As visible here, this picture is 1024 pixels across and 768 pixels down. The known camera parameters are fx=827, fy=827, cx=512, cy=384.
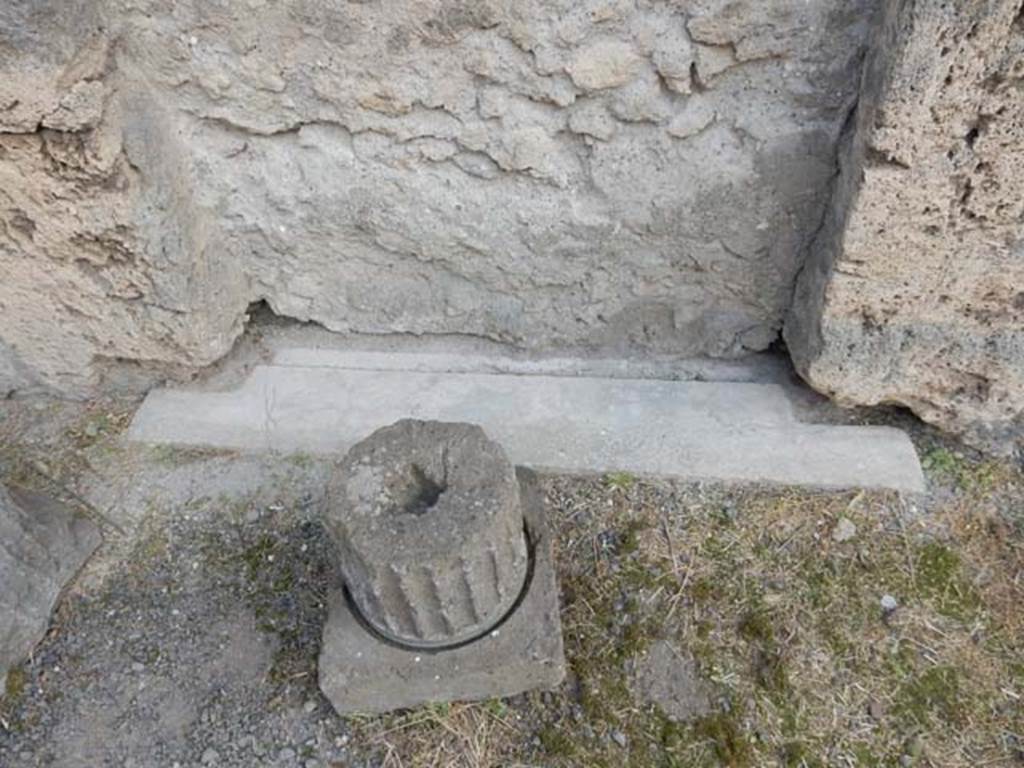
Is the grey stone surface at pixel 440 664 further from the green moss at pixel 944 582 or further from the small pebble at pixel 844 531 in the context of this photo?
the green moss at pixel 944 582

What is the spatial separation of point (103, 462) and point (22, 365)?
41 centimetres

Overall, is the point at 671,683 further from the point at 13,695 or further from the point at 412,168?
the point at 13,695

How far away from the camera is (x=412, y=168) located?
2.20 m

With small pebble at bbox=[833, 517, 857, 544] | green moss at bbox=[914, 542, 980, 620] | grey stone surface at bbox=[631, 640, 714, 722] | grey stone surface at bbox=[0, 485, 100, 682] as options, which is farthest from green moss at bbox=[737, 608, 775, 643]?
grey stone surface at bbox=[0, 485, 100, 682]

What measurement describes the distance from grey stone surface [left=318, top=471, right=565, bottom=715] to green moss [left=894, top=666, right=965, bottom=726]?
806 millimetres

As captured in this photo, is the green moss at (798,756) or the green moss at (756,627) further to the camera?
the green moss at (756,627)

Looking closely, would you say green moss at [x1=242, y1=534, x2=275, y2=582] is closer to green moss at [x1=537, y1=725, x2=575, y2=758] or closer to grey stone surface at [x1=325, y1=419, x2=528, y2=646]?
grey stone surface at [x1=325, y1=419, x2=528, y2=646]

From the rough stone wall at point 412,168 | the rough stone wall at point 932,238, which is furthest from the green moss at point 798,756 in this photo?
the rough stone wall at point 412,168

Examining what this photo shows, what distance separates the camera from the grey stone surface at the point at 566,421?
7.52ft

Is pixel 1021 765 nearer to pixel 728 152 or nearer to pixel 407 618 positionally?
pixel 407 618

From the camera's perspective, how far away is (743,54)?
6.27 feet

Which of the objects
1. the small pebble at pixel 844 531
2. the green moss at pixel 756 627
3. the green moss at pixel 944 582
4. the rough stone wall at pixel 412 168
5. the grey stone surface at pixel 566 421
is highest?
the rough stone wall at pixel 412 168

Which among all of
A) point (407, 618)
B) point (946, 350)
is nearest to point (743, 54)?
point (946, 350)

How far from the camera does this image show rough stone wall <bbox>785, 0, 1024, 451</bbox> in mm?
1660
